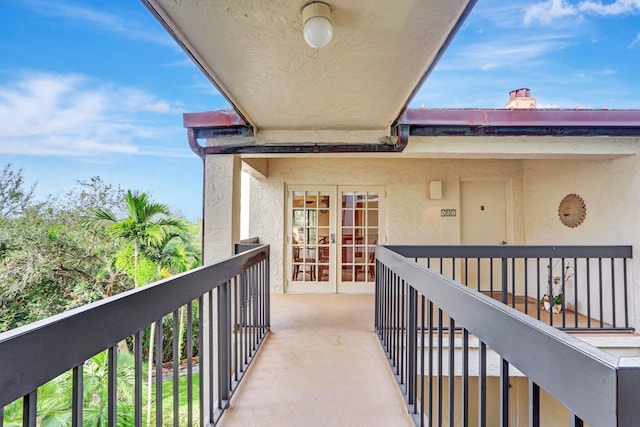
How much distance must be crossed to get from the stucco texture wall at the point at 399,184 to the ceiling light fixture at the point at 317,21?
3914mm

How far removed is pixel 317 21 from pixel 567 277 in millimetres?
5082

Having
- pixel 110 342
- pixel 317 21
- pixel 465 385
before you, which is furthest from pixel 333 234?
pixel 110 342

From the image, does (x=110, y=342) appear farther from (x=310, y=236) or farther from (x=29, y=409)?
(x=310, y=236)

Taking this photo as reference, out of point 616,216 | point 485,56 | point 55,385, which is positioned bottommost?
point 55,385

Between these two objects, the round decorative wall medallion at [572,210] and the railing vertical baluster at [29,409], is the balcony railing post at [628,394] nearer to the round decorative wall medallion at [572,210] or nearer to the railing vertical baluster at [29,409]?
the railing vertical baluster at [29,409]

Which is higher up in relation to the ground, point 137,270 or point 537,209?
point 537,209

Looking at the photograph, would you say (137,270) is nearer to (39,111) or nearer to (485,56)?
(39,111)

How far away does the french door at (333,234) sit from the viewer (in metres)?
5.75

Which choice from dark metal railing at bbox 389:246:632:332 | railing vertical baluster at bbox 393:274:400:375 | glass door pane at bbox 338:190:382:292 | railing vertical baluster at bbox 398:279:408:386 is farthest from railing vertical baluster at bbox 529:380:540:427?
glass door pane at bbox 338:190:382:292

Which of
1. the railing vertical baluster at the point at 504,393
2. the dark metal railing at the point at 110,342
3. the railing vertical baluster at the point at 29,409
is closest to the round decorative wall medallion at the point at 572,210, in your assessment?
the railing vertical baluster at the point at 504,393

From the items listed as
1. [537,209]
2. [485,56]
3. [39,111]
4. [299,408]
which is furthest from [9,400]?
[39,111]

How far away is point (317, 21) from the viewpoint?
1698mm

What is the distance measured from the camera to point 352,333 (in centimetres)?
356

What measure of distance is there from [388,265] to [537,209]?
12.8 feet
